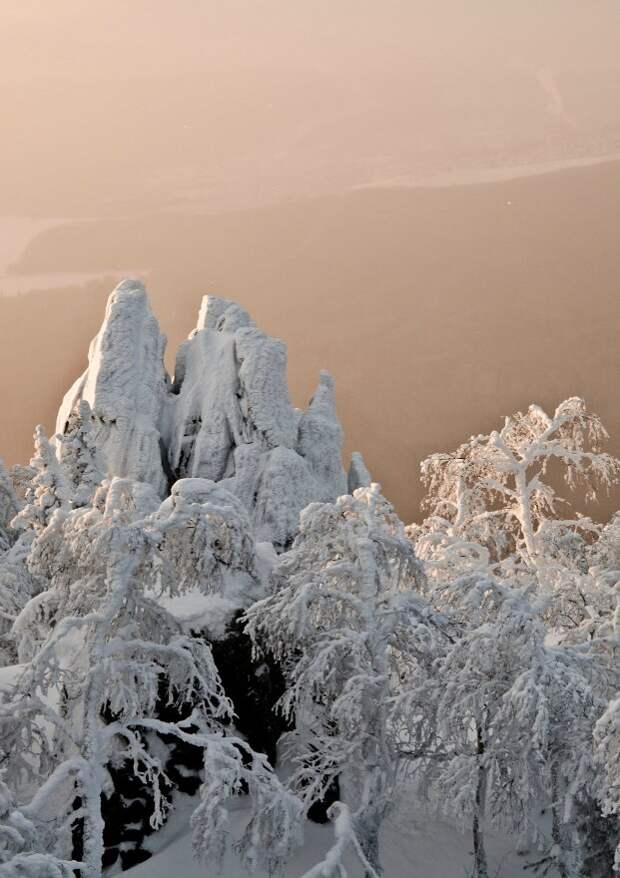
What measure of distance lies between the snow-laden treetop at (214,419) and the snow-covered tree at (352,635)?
7690 millimetres

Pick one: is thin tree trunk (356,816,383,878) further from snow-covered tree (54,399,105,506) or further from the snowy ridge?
snow-covered tree (54,399,105,506)

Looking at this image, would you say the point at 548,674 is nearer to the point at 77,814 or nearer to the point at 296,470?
the point at 77,814

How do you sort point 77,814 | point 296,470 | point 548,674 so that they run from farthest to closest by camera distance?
point 296,470, point 548,674, point 77,814

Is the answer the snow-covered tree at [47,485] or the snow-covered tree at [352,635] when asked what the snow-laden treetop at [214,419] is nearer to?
the snow-covered tree at [47,485]

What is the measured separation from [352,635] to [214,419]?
11.9 meters

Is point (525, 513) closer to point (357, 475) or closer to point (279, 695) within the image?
point (357, 475)

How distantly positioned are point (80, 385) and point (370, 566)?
14.7 meters

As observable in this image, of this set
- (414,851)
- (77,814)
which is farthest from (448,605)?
(77,814)

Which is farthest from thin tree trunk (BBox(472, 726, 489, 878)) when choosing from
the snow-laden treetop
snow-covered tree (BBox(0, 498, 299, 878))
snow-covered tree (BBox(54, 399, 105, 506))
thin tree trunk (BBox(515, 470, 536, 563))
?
thin tree trunk (BBox(515, 470, 536, 563))

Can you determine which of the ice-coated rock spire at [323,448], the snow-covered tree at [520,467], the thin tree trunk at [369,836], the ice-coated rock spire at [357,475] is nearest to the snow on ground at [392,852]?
the thin tree trunk at [369,836]

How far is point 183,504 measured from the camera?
41.6 ft

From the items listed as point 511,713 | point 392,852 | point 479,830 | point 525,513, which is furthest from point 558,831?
point 525,513

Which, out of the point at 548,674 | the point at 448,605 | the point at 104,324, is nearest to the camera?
the point at 548,674

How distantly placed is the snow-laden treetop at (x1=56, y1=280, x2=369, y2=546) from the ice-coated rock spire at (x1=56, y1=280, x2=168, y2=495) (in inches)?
1.2
